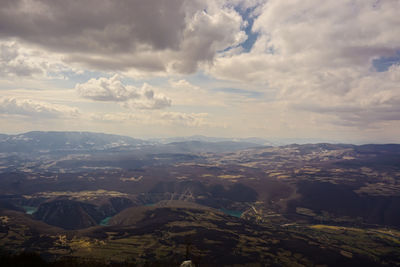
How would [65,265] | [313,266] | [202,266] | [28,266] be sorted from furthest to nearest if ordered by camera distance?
[313,266] → [202,266] → [65,265] → [28,266]

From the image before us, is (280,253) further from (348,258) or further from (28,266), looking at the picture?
(28,266)

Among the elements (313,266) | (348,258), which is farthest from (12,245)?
(348,258)

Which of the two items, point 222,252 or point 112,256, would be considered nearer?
point 112,256

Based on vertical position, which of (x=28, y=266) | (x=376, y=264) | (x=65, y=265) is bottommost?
(x=376, y=264)

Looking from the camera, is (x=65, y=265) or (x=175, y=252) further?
(x=175, y=252)

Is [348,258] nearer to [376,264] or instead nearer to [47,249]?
[376,264]

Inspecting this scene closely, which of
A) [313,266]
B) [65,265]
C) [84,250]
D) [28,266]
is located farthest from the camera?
[84,250]

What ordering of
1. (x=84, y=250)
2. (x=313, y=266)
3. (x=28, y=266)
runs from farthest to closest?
(x=84, y=250) < (x=313, y=266) < (x=28, y=266)

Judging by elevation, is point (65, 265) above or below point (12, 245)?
above

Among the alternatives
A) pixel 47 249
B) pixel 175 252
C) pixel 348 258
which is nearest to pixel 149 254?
pixel 175 252
